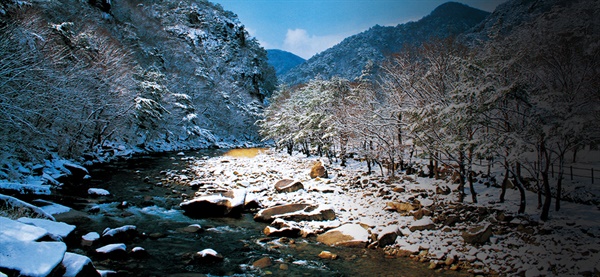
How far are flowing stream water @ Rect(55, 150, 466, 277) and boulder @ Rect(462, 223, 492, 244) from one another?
1687 millimetres

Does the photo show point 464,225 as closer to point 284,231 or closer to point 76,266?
point 284,231

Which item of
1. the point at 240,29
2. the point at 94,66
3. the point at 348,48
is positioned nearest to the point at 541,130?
the point at 94,66

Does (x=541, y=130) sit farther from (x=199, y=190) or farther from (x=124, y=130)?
(x=124, y=130)

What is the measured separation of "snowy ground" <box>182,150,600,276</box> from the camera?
7438 mm

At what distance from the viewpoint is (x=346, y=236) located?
32.0ft

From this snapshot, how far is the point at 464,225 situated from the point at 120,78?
1078 inches

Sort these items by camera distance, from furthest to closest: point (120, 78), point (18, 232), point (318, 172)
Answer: point (120, 78)
point (318, 172)
point (18, 232)

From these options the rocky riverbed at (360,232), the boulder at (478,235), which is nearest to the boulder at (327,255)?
the rocky riverbed at (360,232)

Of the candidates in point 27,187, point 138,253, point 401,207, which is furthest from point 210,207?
point 27,187

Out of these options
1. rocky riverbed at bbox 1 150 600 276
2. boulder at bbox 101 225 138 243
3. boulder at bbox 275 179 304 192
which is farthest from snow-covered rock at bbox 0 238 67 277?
boulder at bbox 275 179 304 192

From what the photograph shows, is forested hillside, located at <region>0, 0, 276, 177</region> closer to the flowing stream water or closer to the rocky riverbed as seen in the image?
the flowing stream water

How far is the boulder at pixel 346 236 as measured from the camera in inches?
371

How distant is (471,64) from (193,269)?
10.5 meters

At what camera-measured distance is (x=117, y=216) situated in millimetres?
11180
